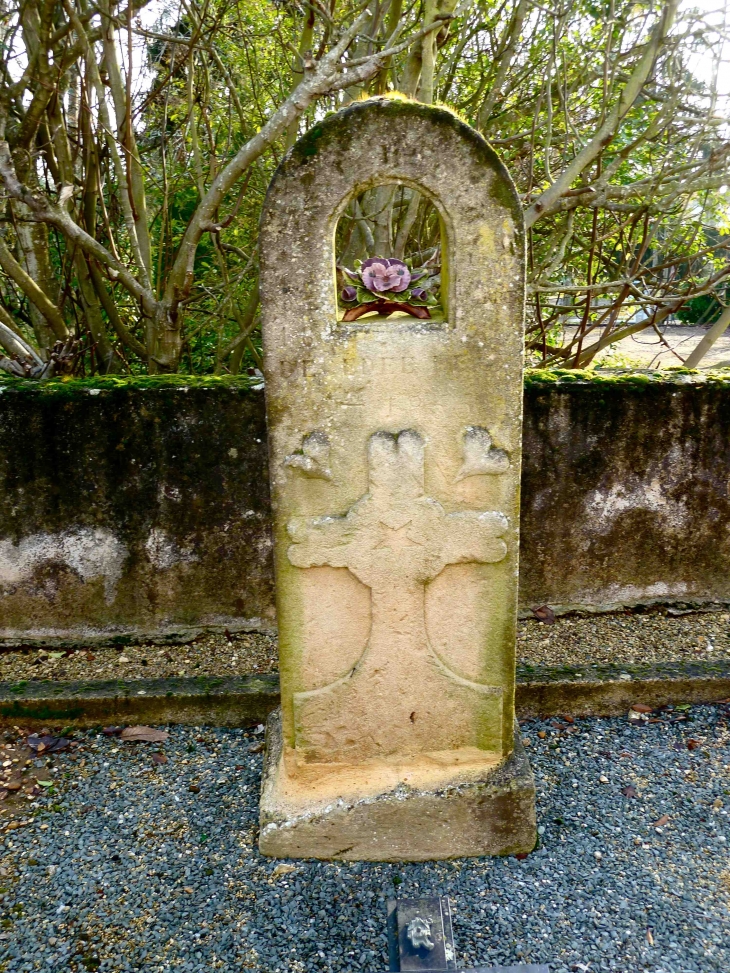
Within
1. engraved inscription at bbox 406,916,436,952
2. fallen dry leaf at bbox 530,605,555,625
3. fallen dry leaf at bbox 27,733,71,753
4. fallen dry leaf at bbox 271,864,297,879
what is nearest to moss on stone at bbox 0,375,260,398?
fallen dry leaf at bbox 27,733,71,753

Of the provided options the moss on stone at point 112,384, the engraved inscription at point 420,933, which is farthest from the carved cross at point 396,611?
the moss on stone at point 112,384

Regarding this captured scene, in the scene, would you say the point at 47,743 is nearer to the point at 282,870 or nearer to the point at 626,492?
the point at 282,870

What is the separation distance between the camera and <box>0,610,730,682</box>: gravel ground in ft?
12.8

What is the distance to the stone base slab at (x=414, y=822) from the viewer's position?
2744mm

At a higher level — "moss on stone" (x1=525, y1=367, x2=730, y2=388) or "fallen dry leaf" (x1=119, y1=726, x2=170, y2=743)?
"moss on stone" (x1=525, y1=367, x2=730, y2=388)

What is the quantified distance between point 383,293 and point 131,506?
2.05 meters

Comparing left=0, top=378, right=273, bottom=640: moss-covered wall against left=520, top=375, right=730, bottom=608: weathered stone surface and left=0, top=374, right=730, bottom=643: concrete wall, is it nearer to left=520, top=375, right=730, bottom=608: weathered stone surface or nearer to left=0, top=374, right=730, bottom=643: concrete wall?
left=0, top=374, right=730, bottom=643: concrete wall

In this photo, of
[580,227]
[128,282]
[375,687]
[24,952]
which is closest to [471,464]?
[375,687]

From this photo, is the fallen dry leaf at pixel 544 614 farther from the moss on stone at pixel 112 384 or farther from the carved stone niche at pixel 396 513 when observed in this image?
the moss on stone at pixel 112 384

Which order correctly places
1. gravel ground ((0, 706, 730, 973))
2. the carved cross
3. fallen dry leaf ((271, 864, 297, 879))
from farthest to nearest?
fallen dry leaf ((271, 864, 297, 879)) → the carved cross → gravel ground ((0, 706, 730, 973))

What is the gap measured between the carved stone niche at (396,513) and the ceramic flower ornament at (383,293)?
7 cm

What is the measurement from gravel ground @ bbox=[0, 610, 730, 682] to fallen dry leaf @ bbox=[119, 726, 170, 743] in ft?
1.00

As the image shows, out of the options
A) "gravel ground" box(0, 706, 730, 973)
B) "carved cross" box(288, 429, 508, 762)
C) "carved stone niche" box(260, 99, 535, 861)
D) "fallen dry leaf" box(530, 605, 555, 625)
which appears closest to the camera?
"carved stone niche" box(260, 99, 535, 861)

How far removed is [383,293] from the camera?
250cm
